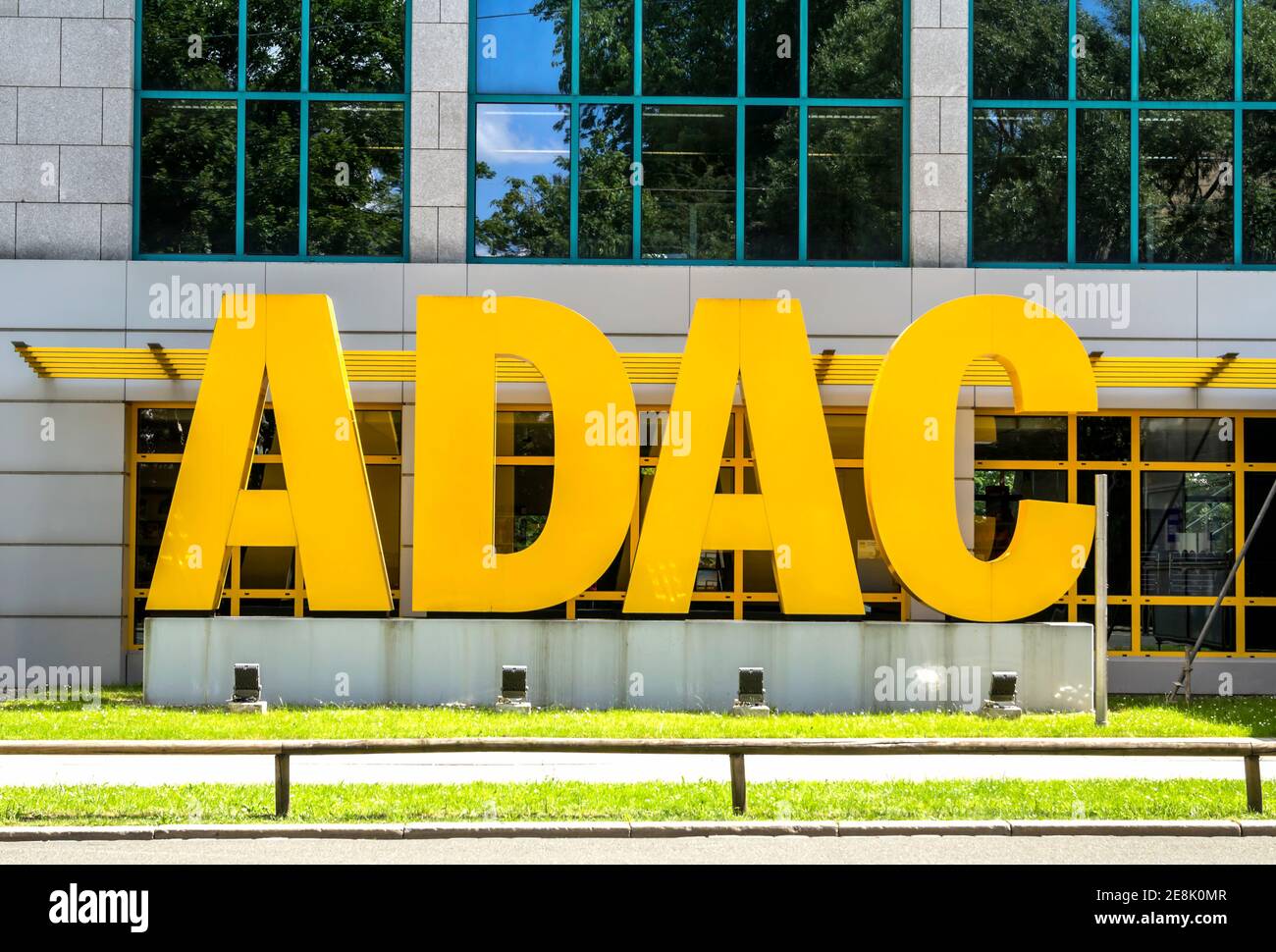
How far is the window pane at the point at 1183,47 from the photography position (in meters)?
19.9

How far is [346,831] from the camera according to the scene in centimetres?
944

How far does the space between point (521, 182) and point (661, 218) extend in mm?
2093

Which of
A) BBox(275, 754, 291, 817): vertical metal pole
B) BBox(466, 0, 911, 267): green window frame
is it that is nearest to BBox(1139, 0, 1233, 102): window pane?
BBox(466, 0, 911, 267): green window frame

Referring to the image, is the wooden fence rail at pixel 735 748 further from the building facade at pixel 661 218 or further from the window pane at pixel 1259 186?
the window pane at pixel 1259 186

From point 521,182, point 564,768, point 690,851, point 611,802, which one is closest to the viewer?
point 690,851

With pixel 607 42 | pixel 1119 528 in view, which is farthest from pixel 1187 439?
pixel 607 42

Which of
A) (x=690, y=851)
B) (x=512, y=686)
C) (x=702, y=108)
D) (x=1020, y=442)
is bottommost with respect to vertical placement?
(x=690, y=851)

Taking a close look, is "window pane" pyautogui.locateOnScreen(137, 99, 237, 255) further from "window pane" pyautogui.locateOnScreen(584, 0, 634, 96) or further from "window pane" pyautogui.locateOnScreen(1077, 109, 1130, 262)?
"window pane" pyautogui.locateOnScreen(1077, 109, 1130, 262)

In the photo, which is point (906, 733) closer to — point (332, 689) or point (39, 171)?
point (332, 689)

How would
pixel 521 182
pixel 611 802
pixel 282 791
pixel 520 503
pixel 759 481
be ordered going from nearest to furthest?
pixel 282 791 < pixel 611 802 < pixel 759 481 < pixel 520 503 < pixel 521 182

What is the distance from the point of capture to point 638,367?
18578 mm

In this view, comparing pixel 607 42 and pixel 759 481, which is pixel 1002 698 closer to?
pixel 759 481

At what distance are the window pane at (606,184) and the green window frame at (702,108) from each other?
1.8 inches

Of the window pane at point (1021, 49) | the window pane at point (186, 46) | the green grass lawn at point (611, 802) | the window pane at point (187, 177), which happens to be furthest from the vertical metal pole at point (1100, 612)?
the window pane at point (186, 46)
